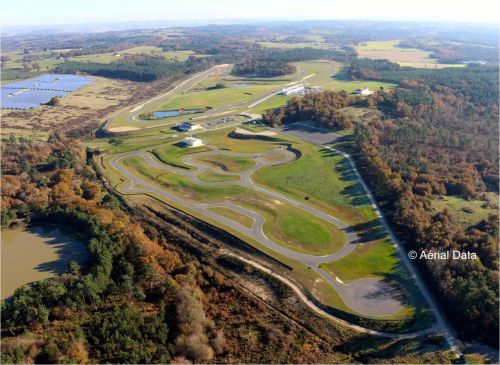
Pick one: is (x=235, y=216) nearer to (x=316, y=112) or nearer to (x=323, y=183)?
(x=323, y=183)

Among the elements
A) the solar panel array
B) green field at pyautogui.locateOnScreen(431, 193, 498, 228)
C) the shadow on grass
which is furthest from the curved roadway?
the solar panel array

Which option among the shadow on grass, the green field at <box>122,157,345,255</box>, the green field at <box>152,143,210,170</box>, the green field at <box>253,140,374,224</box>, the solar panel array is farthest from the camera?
the solar panel array

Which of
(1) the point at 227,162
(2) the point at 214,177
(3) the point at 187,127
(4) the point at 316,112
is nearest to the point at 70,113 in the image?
(3) the point at 187,127

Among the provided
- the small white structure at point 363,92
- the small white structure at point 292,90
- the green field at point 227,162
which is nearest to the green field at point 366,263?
the green field at point 227,162

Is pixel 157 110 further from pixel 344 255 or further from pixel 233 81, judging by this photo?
pixel 344 255

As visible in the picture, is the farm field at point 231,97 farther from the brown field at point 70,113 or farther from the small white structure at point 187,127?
the brown field at point 70,113

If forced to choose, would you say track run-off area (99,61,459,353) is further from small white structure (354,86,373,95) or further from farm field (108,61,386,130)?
small white structure (354,86,373,95)

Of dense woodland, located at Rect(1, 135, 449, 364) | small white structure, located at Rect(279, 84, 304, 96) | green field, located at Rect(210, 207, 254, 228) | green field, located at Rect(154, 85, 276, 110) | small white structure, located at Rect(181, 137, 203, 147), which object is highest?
small white structure, located at Rect(279, 84, 304, 96)
